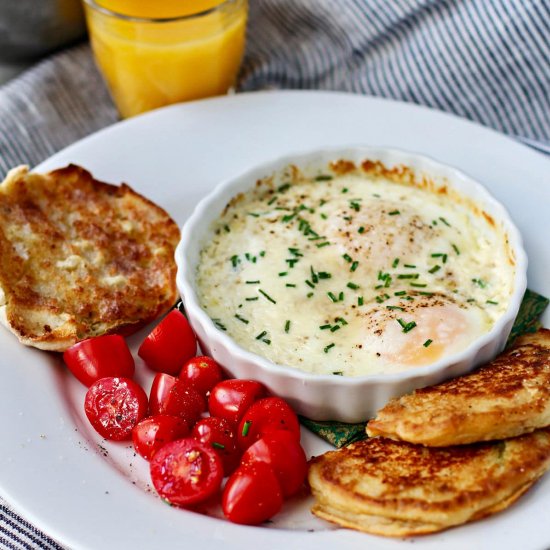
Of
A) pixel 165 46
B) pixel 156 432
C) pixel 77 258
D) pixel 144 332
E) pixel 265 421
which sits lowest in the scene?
pixel 144 332

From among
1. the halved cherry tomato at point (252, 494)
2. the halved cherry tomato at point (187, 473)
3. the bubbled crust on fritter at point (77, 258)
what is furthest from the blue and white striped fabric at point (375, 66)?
the halved cherry tomato at point (252, 494)

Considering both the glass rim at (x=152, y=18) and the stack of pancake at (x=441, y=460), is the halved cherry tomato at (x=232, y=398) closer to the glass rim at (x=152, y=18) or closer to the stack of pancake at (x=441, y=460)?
the stack of pancake at (x=441, y=460)

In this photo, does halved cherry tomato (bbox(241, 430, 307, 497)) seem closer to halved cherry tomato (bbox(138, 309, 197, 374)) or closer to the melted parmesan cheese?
the melted parmesan cheese

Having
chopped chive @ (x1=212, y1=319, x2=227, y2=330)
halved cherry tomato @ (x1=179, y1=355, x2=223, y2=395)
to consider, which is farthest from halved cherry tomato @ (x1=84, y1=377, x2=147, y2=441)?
chopped chive @ (x1=212, y1=319, x2=227, y2=330)

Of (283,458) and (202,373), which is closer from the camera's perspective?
(283,458)

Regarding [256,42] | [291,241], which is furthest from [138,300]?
[256,42]

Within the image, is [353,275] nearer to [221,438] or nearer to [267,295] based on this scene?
[267,295]

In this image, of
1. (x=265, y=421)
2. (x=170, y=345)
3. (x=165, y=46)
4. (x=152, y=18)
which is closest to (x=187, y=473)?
(x=265, y=421)
